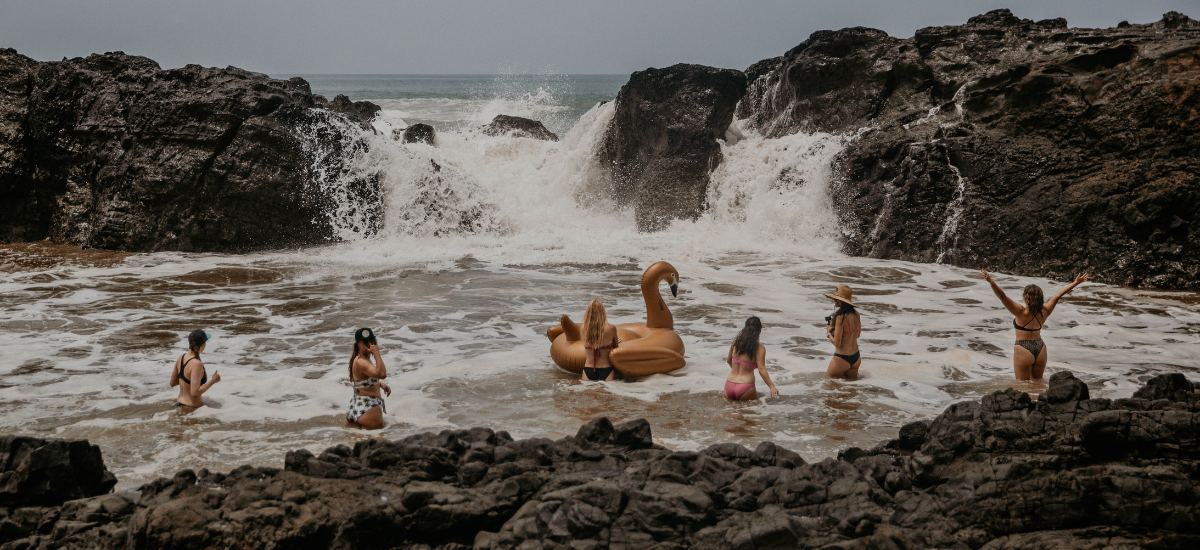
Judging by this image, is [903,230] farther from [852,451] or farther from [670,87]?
[852,451]

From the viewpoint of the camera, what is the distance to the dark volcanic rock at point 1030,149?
13539mm

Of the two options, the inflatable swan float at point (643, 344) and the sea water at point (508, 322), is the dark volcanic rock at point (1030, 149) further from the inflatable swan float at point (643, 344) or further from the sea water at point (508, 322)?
the inflatable swan float at point (643, 344)

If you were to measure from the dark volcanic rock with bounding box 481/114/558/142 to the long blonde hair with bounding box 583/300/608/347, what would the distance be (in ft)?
62.2

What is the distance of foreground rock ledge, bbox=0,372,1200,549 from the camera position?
4.31 m

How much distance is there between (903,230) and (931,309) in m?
4.21

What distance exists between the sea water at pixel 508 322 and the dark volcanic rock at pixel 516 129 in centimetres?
625

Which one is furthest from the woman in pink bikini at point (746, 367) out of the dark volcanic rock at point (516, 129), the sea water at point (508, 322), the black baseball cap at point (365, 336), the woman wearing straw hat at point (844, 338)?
the dark volcanic rock at point (516, 129)

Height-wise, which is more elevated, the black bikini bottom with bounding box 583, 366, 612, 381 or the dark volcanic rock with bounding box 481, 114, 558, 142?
the dark volcanic rock with bounding box 481, 114, 558, 142

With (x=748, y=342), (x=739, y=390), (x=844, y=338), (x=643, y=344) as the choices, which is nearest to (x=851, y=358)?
(x=844, y=338)

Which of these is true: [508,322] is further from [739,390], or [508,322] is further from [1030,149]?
[1030,149]

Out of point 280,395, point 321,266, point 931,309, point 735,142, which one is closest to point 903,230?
point 931,309

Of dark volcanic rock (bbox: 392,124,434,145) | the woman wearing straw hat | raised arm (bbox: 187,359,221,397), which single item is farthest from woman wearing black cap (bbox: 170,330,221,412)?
dark volcanic rock (bbox: 392,124,434,145)

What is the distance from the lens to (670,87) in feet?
66.1

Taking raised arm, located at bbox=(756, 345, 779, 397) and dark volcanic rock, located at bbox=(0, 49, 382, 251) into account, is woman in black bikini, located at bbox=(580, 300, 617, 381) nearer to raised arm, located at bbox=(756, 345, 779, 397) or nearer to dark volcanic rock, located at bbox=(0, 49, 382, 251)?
raised arm, located at bbox=(756, 345, 779, 397)
